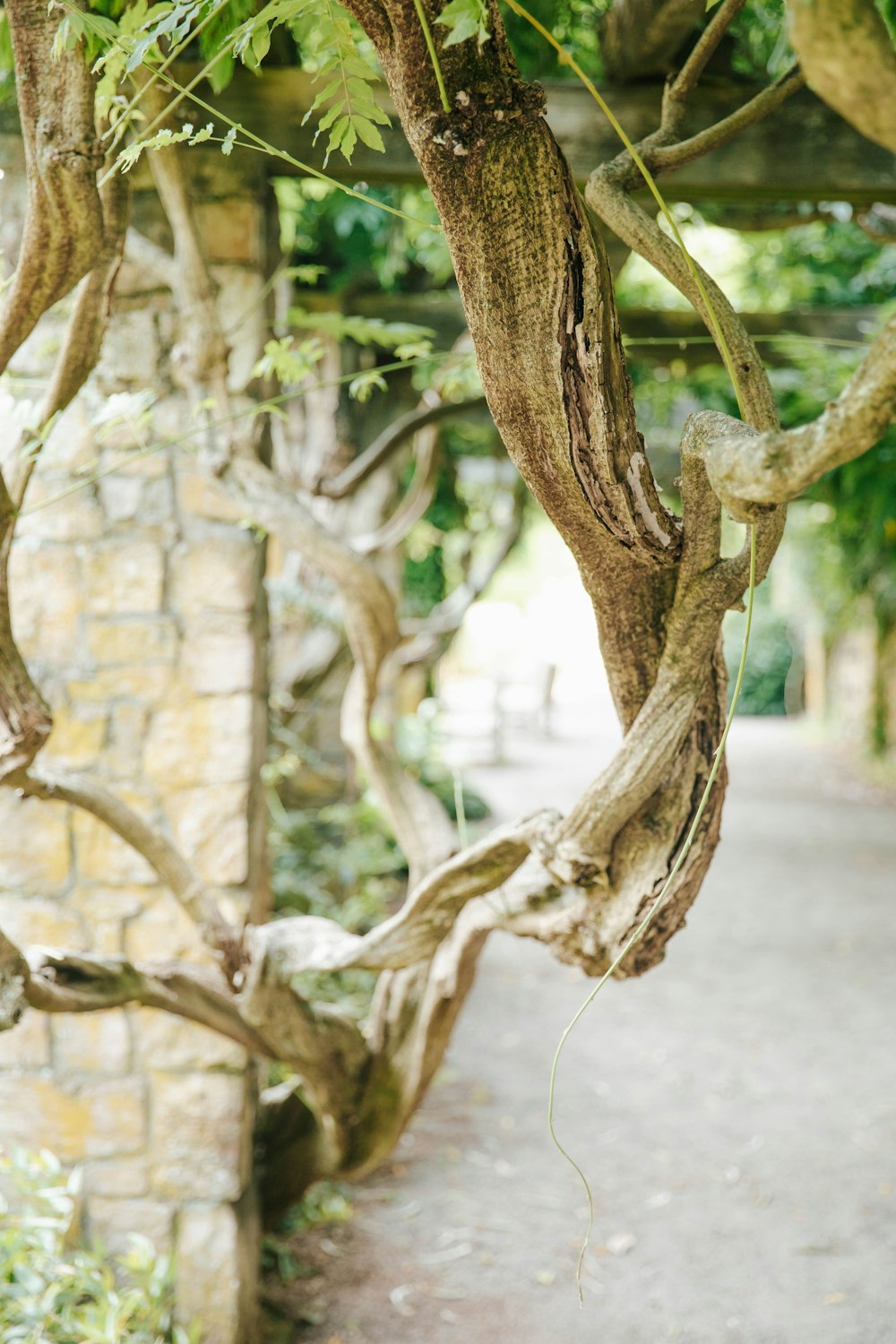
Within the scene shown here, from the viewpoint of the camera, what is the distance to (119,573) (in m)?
2.00

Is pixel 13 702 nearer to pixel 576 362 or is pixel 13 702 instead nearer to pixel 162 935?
pixel 162 935

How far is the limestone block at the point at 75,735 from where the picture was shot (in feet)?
6.57

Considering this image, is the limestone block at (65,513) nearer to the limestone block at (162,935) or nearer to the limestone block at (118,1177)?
the limestone block at (162,935)

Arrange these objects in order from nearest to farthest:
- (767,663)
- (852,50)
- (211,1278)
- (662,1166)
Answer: (852,50)
(211,1278)
(662,1166)
(767,663)

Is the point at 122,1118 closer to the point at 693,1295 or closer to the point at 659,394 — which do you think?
the point at 693,1295

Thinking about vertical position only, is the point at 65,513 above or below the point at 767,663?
above

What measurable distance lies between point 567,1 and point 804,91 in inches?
22.5

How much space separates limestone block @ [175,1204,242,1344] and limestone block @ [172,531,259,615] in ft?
4.04

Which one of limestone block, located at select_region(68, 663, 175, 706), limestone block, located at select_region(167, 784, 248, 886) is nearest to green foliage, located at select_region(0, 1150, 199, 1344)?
limestone block, located at select_region(167, 784, 248, 886)

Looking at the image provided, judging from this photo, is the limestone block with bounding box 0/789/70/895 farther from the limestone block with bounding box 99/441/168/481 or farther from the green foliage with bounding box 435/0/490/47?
the green foliage with bounding box 435/0/490/47

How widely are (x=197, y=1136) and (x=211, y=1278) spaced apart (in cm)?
27

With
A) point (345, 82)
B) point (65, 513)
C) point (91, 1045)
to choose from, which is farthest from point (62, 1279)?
point (345, 82)

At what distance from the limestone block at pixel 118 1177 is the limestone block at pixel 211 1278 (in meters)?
0.13

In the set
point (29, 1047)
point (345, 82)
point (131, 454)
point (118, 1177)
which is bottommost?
point (118, 1177)
